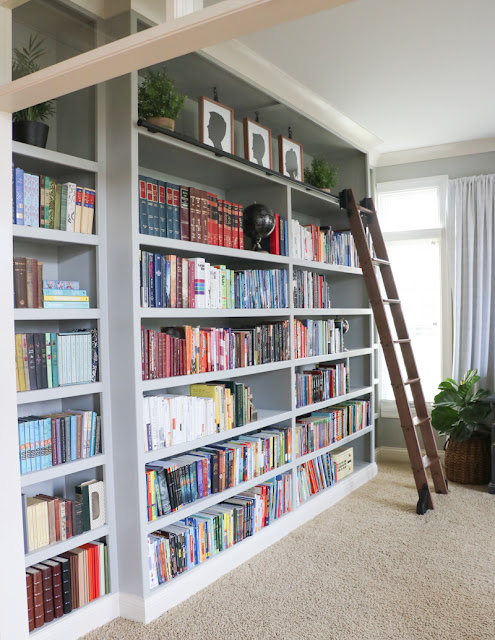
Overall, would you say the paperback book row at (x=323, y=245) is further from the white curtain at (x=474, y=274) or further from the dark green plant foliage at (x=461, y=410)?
the dark green plant foliage at (x=461, y=410)

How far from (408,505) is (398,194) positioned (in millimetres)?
2720

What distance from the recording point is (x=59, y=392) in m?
2.27

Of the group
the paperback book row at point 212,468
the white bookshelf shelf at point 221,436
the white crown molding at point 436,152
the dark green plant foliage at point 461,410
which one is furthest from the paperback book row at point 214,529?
the white crown molding at point 436,152

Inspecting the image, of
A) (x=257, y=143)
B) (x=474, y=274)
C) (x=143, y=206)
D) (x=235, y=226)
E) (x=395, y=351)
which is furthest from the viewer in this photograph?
(x=474, y=274)

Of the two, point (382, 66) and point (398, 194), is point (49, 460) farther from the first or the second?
point (398, 194)

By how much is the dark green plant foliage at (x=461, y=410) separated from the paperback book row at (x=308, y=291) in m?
1.25

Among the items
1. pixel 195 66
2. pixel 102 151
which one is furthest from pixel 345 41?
pixel 102 151

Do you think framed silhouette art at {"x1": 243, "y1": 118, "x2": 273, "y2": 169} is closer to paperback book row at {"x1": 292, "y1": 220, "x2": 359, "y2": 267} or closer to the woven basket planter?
paperback book row at {"x1": 292, "y1": 220, "x2": 359, "y2": 267}

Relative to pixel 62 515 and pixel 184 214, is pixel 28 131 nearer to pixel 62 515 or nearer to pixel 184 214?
pixel 184 214

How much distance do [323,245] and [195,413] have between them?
1809 millimetres

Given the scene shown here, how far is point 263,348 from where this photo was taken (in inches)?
131

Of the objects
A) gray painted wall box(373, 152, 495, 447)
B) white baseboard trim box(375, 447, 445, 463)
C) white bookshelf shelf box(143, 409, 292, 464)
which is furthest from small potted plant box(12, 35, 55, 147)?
white baseboard trim box(375, 447, 445, 463)

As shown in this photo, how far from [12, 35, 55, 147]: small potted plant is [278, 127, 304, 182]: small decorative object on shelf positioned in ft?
5.38

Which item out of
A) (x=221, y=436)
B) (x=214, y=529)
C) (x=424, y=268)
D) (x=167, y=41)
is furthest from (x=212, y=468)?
(x=424, y=268)
